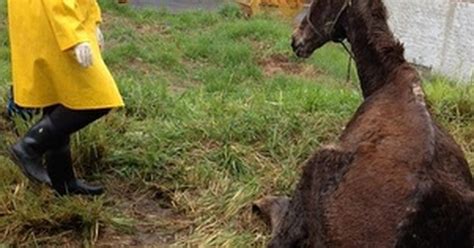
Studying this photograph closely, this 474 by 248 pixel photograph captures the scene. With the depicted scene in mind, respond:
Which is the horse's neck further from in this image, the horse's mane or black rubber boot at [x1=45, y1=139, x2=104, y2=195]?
black rubber boot at [x1=45, y1=139, x2=104, y2=195]

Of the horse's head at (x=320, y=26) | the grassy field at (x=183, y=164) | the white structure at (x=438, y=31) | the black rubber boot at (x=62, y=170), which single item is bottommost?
the white structure at (x=438, y=31)

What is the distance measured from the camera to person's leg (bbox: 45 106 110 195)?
4648 mm

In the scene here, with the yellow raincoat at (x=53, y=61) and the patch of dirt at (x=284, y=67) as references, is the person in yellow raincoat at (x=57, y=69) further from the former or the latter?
the patch of dirt at (x=284, y=67)

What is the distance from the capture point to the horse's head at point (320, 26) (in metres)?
4.90

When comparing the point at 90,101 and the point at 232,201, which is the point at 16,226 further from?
the point at 232,201

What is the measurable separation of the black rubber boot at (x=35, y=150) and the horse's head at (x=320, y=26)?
1.49 meters

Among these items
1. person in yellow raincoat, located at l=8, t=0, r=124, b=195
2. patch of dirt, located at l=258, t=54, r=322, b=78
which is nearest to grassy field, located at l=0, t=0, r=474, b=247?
person in yellow raincoat, located at l=8, t=0, r=124, b=195

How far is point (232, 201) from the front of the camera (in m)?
5.12

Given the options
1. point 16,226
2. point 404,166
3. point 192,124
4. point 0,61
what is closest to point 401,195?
point 404,166

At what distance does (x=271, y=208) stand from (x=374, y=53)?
98 cm

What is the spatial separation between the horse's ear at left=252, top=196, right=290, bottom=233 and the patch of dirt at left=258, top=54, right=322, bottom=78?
17.7 feet

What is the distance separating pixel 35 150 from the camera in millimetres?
4789

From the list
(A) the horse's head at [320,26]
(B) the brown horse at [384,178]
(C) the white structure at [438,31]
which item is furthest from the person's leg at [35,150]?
(C) the white structure at [438,31]

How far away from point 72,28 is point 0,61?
5453mm
